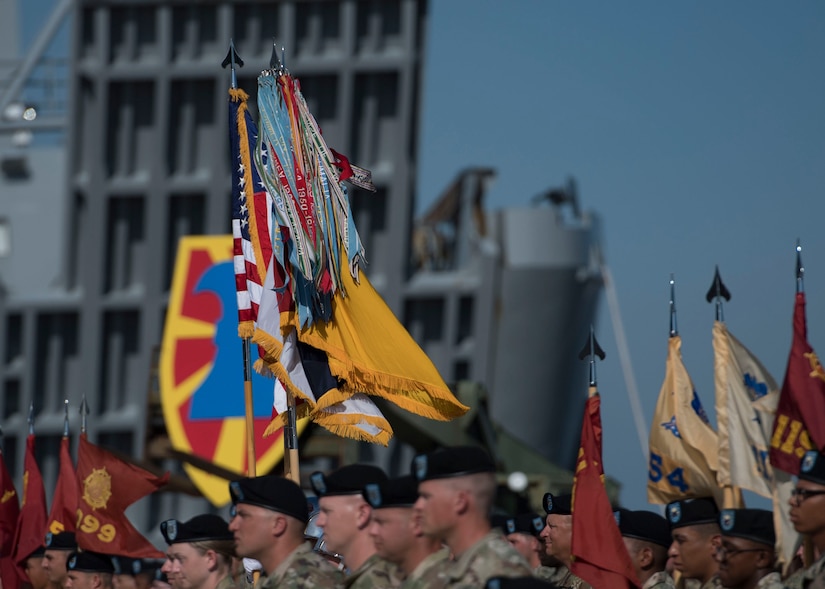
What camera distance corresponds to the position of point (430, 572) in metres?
4.61

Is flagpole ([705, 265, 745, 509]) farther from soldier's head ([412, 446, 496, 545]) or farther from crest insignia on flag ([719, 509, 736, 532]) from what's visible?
soldier's head ([412, 446, 496, 545])

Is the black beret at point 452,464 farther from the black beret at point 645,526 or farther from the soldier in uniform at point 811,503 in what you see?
the black beret at point 645,526

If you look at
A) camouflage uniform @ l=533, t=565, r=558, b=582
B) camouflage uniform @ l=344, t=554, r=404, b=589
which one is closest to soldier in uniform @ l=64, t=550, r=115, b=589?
camouflage uniform @ l=533, t=565, r=558, b=582

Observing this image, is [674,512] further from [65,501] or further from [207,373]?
[207,373]

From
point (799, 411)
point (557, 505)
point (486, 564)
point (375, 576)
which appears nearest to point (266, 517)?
point (375, 576)

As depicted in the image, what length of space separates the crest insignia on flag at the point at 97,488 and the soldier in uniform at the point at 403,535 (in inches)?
147

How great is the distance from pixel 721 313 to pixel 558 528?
1944 millimetres

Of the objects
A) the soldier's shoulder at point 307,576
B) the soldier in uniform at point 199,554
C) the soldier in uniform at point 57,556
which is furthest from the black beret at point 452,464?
the soldier in uniform at point 57,556

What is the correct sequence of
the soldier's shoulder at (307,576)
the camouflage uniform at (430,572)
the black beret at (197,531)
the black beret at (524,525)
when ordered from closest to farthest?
1. the camouflage uniform at (430,572)
2. the soldier's shoulder at (307,576)
3. the black beret at (197,531)
4. the black beret at (524,525)

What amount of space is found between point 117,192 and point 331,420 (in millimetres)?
9693

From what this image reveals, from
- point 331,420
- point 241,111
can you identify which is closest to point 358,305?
point 331,420

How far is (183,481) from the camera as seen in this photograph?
48.9 feet

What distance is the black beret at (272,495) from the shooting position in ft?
17.6

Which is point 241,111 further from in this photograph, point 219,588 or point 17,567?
point 17,567
